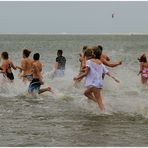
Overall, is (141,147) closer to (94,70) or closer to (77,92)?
(94,70)

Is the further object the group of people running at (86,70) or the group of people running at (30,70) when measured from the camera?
the group of people running at (30,70)

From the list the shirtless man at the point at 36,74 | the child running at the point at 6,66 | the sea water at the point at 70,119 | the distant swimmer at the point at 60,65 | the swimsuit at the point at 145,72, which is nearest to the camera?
the sea water at the point at 70,119

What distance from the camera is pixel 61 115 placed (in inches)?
439

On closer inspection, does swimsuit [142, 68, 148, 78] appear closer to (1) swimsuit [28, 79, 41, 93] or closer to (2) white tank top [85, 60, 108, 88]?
(1) swimsuit [28, 79, 41, 93]

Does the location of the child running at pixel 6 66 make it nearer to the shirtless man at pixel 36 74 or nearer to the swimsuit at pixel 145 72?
the shirtless man at pixel 36 74

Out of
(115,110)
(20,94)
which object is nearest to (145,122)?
(115,110)

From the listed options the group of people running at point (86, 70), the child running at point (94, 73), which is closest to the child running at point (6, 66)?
the group of people running at point (86, 70)

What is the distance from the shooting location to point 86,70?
1053 cm

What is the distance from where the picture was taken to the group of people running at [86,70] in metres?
10.5

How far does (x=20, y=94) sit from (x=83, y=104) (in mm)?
2910

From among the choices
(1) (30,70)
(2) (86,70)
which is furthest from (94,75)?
(1) (30,70)

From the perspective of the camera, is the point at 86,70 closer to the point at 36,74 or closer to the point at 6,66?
the point at 36,74

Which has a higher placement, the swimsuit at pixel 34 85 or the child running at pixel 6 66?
the child running at pixel 6 66

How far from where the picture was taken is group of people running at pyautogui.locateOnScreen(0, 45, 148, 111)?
10523mm
